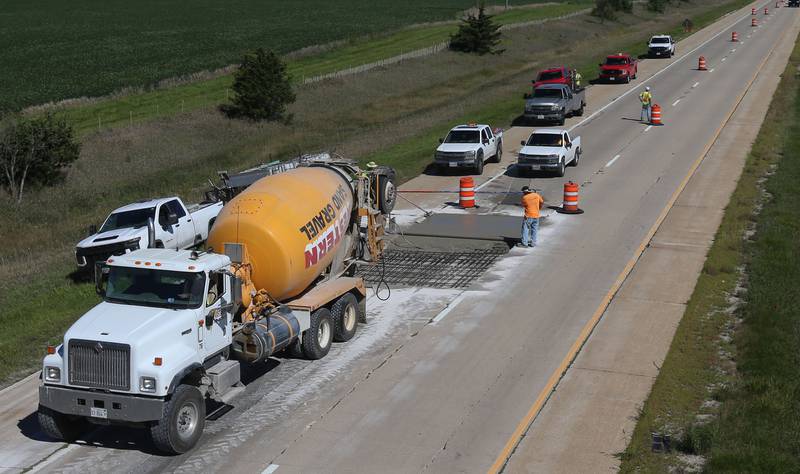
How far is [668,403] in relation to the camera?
53.1 feet

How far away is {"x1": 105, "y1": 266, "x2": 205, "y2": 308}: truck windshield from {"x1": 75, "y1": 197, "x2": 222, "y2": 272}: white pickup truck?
8201mm

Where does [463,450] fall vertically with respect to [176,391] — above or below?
below

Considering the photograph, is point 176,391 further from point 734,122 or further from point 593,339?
point 734,122

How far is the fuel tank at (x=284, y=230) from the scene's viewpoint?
16.8 metres

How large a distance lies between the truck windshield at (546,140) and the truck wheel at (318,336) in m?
19.9

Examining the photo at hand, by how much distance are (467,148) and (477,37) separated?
42590 mm

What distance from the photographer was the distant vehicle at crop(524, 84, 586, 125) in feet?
155

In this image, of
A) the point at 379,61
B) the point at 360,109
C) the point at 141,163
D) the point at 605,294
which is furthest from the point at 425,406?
the point at 379,61

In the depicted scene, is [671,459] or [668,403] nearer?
[671,459]

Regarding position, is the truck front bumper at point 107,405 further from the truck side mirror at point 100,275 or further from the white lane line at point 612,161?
the white lane line at point 612,161

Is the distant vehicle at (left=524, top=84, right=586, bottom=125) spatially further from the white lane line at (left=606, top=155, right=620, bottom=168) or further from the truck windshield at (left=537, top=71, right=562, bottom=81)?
the white lane line at (left=606, top=155, right=620, bottom=168)

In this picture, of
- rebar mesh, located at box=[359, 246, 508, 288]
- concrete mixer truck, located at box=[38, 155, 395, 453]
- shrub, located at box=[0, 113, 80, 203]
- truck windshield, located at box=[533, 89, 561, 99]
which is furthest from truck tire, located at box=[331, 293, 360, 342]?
truck windshield, located at box=[533, 89, 561, 99]

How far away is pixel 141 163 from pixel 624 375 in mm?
30544

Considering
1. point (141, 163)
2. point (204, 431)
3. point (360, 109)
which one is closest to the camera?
point (204, 431)
